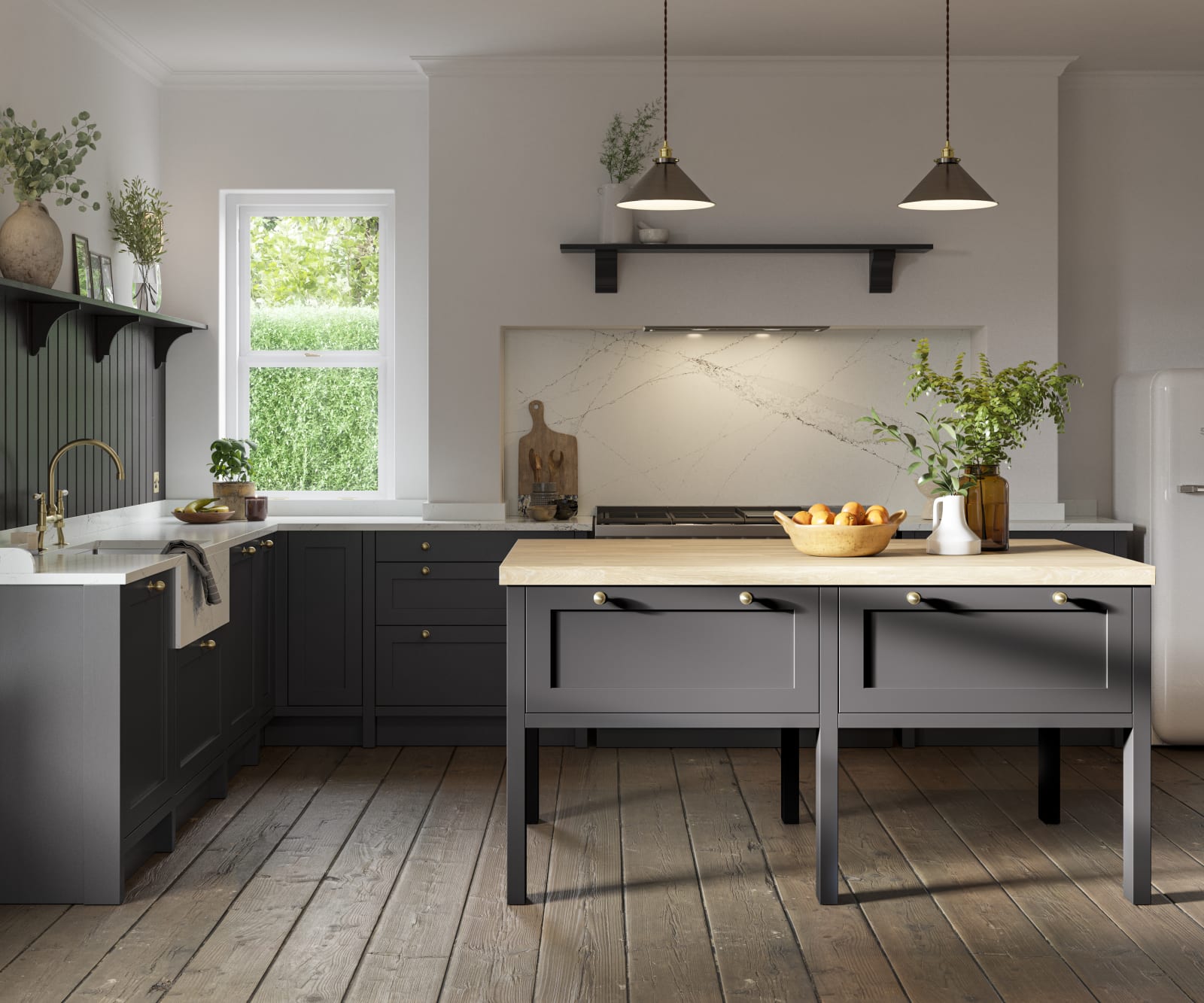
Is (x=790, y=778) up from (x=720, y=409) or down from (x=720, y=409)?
down

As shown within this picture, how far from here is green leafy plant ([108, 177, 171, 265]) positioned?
→ 4695 mm

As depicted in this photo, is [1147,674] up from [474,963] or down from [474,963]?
up

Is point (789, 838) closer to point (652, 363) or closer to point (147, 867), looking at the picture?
point (147, 867)

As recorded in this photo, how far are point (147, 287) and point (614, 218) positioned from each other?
1947 millimetres

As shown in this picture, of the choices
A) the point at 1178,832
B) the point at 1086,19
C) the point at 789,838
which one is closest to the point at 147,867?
the point at 789,838

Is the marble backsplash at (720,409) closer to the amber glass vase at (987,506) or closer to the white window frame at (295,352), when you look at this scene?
the white window frame at (295,352)

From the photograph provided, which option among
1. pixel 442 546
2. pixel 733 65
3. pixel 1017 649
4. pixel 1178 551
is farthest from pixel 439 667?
pixel 1178 551

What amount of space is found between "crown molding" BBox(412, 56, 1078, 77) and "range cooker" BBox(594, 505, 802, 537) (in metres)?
1.83

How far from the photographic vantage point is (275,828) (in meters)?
3.66

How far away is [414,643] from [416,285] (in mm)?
1637

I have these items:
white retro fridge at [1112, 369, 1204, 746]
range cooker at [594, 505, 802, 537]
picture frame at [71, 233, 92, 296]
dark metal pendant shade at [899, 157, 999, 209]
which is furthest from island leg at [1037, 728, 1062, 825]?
picture frame at [71, 233, 92, 296]

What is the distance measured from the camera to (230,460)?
190 inches

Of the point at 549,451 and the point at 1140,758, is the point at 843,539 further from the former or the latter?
the point at 549,451

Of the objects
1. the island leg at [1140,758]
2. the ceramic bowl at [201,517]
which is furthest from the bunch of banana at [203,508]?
the island leg at [1140,758]
